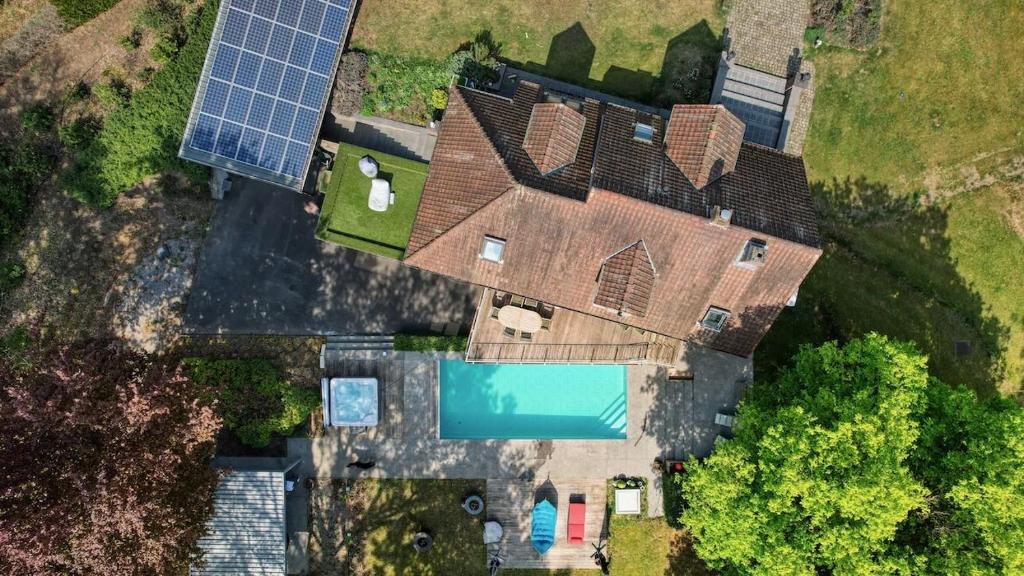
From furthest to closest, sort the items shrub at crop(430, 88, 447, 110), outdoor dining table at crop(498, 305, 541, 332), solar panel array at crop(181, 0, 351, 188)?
shrub at crop(430, 88, 447, 110), outdoor dining table at crop(498, 305, 541, 332), solar panel array at crop(181, 0, 351, 188)

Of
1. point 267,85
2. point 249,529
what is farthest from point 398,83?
point 249,529

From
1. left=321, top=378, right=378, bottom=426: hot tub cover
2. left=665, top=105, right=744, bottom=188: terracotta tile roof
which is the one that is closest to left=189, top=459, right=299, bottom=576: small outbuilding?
left=321, top=378, right=378, bottom=426: hot tub cover

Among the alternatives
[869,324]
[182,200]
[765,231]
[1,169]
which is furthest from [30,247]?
[869,324]

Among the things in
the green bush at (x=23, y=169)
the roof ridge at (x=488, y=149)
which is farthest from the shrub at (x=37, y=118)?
the roof ridge at (x=488, y=149)

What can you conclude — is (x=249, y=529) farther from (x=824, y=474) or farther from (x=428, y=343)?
(x=824, y=474)

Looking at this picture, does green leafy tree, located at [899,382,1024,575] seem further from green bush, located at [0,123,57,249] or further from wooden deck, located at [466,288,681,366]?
green bush, located at [0,123,57,249]

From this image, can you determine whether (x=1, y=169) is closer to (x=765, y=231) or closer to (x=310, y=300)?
(x=310, y=300)

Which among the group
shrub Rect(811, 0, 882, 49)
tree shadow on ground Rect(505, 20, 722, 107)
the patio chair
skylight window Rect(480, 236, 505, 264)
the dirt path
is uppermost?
shrub Rect(811, 0, 882, 49)
